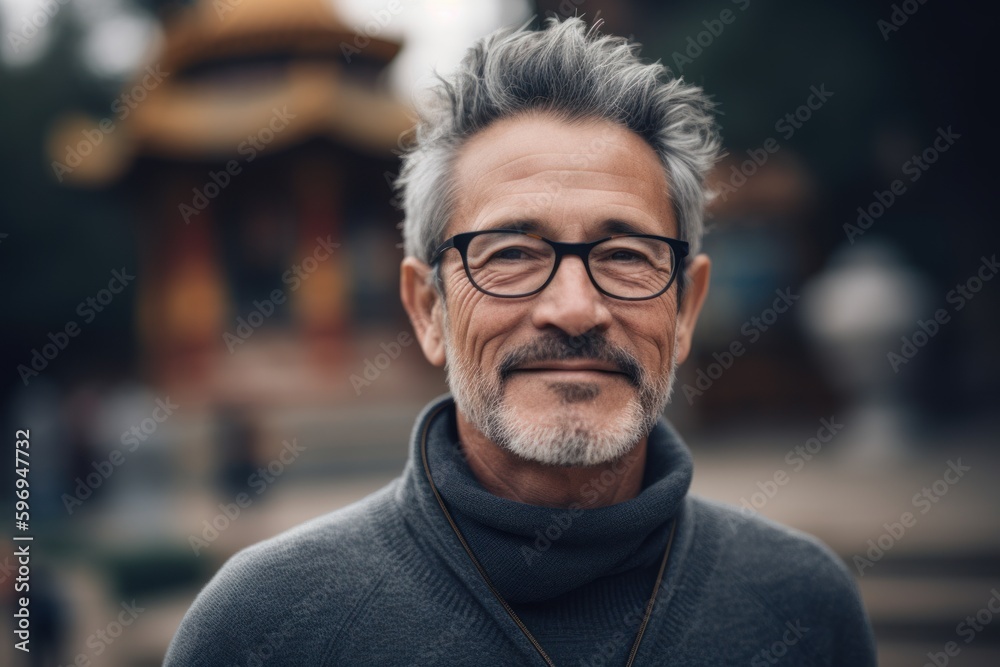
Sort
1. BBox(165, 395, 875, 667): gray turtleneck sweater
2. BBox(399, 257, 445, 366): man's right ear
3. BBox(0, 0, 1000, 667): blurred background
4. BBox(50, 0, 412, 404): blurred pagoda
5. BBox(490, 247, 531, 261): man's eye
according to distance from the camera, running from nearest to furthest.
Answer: BBox(165, 395, 875, 667): gray turtleneck sweater, BBox(490, 247, 531, 261): man's eye, BBox(399, 257, 445, 366): man's right ear, BBox(0, 0, 1000, 667): blurred background, BBox(50, 0, 412, 404): blurred pagoda

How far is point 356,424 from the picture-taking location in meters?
11.4

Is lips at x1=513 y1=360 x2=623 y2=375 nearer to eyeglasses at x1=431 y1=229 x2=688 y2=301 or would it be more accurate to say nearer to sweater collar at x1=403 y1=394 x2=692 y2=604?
eyeglasses at x1=431 y1=229 x2=688 y2=301

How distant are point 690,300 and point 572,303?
51 centimetres

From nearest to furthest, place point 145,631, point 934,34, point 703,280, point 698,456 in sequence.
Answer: point 703,280 < point 145,631 < point 934,34 < point 698,456

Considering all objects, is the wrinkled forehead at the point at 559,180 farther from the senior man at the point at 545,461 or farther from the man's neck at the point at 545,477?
the man's neck at the point at 545,477

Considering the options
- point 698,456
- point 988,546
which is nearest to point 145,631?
point 988,546

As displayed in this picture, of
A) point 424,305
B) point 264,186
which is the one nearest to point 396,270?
point 264,186

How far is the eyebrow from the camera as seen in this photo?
1657mm

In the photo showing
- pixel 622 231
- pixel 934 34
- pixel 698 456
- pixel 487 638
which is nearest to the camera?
pixel 487 638

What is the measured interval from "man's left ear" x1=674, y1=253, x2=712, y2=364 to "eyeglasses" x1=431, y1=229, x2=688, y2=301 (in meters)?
0.22

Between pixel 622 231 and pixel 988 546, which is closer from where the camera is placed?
pixel 622 231

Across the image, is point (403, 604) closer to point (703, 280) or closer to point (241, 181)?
point (703, 280)

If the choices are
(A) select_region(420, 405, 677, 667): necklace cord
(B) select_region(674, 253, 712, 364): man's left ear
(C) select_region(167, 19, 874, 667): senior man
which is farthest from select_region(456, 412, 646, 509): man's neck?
(B) select_region(674, 253, 712, 364): man's left ear

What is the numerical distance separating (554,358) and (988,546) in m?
6.31
